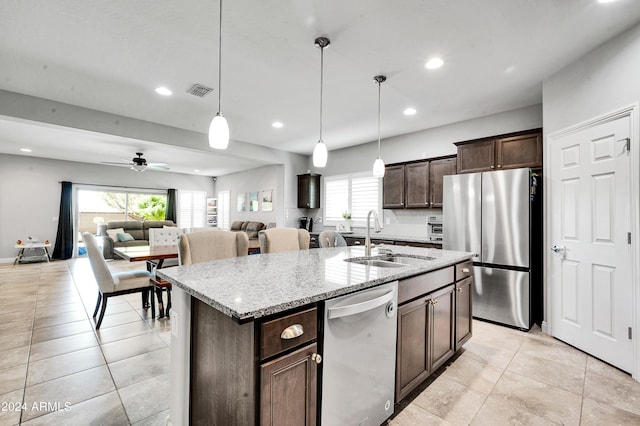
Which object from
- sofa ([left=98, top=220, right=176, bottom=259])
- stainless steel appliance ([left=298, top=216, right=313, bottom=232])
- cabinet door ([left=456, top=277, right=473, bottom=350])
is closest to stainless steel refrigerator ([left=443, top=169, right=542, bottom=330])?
cabinet door ([left=456, top=277, right=473, bottom=350])

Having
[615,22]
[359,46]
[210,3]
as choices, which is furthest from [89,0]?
[615,22]

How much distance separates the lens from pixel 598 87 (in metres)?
2.61

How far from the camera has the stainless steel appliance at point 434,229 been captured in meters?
4.58

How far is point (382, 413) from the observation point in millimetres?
1630

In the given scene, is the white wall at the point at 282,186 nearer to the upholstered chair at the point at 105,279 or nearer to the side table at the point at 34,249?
the upholstered chair at the point at 105,279

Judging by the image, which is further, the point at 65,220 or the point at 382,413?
the point at 65,220

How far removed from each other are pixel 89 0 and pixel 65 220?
8.09 meters

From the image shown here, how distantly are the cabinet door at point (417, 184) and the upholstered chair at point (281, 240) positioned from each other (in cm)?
242

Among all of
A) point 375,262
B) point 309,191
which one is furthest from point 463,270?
point 309,191

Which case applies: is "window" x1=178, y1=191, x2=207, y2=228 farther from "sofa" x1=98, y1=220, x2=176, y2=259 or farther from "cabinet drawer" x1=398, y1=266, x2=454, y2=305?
"cabinet drawer" x1=398, y1=266, x2=454, y2=305

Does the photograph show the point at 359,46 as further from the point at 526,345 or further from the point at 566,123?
the point at 526,345

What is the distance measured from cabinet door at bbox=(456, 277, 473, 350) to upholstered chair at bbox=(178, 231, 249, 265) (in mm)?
1993

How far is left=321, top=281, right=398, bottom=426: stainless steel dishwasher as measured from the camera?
1307 mm

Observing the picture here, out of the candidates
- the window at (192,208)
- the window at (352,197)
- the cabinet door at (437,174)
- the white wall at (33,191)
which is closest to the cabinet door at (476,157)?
the cabinet door at (437,174)
